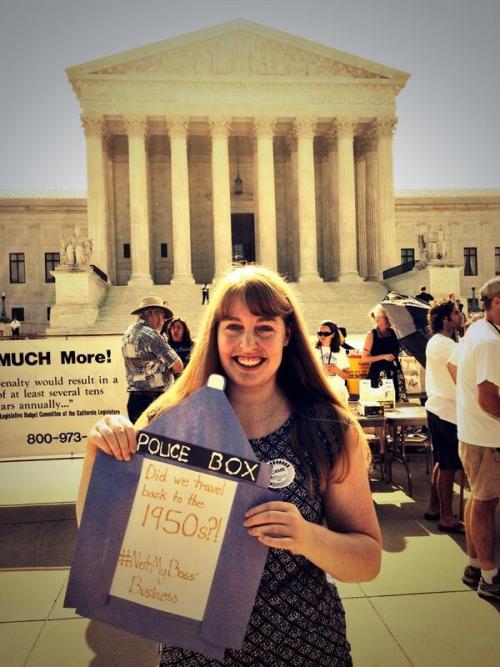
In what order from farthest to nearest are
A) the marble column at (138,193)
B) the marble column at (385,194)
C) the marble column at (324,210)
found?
the marble column at (324,210), the marble column at (385,194), the marble column at (138,193)

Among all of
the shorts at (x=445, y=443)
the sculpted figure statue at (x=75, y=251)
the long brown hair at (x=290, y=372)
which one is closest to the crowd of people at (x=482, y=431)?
the shorts at (x=445, y=443)

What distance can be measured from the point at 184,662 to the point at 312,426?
0.84m

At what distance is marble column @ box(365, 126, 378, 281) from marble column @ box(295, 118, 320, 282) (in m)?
4.08

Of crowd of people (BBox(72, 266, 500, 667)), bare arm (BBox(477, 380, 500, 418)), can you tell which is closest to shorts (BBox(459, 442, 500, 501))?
bare arm (BBox(477, 380, 500, 418))

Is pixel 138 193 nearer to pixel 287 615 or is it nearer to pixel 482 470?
pixel 482 470

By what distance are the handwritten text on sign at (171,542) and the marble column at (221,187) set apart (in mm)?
31389

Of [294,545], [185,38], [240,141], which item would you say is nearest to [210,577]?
[294,545]

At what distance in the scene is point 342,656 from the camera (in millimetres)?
1753

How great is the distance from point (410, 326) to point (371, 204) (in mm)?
29380

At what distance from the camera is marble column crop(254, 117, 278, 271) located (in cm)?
3291

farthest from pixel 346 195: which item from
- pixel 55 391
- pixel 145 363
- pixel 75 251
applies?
pixel 145 363

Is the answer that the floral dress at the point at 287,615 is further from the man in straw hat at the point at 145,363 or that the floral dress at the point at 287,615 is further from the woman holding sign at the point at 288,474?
the man in straw hat at the point at 145,363

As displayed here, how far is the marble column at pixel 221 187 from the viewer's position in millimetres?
32688

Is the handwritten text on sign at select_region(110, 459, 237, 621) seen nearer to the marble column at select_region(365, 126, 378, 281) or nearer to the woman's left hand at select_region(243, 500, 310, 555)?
the woman's left hand at select_region(243, 500, 310, 555)
